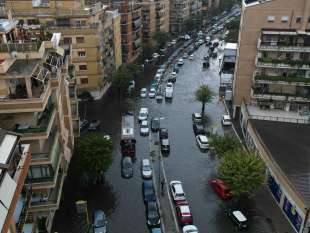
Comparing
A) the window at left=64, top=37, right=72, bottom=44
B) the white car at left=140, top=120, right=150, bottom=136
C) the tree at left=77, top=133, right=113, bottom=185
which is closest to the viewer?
the tree at left=77, top=133, right=113, bottom=185

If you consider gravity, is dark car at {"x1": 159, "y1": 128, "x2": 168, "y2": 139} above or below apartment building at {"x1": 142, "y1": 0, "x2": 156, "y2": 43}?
below

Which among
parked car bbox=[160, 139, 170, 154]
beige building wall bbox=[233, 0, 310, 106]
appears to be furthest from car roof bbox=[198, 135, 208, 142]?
beige building wall bbox=[233, 0, 310, 106]

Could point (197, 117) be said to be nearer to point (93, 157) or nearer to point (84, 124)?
point (84, 124)

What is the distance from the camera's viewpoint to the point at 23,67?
33.7 metres

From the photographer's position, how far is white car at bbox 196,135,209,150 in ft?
180

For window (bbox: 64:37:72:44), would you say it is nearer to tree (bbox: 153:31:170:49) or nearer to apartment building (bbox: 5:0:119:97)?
apartment building (bbox: 5:0:119:97)

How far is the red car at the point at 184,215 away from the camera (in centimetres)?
3888

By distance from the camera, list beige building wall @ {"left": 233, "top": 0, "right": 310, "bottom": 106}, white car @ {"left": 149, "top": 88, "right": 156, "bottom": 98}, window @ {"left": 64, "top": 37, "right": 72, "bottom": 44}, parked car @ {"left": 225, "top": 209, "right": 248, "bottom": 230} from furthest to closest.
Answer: white car @ {"left": 149, "top": 88, "right": 156, "bottom": 98}
window @ {"left": 64, "top": 37, "right": 72, "bottom": 44}
beige building wall @ {"left": 233, "top": 0, "right": 310, "bottom": 106}
parked car @ {"left": 225, "top": 209, "right": 248, "bottom": 230}

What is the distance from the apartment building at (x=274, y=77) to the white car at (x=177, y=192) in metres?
10.9

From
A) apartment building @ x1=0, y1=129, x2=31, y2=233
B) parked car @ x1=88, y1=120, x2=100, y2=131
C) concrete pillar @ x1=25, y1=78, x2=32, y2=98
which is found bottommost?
parked car @ x1=88, y1=120, x2=100, y2=131

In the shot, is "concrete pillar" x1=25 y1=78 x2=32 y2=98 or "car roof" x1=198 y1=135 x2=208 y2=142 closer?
"concrete pillar" x1=25 y1=78 x2=32 y2=98

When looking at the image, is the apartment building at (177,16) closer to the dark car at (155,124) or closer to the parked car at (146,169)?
the dark car at (155,124)

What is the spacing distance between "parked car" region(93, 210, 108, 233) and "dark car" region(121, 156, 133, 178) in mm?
8558

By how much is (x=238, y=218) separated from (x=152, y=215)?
9.08 meters
